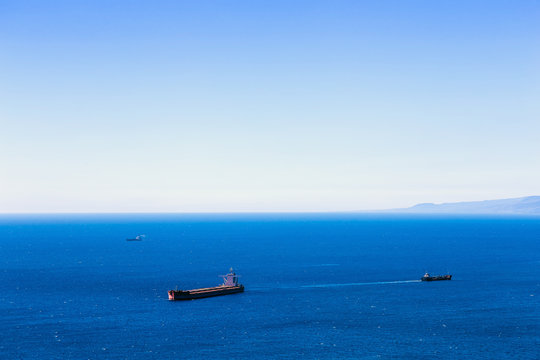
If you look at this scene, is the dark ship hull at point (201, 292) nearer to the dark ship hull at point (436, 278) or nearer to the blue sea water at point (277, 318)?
the blue sea water at point (277, 318)

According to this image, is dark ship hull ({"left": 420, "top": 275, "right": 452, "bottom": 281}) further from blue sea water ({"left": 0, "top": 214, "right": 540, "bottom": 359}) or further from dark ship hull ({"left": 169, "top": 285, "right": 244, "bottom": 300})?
dark ship hull ({"left": 169, "top": 285, "right": 244, "bottom": 300})

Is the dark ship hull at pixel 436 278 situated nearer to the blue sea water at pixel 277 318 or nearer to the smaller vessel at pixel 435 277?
the smaller vessel at pixel 435 277

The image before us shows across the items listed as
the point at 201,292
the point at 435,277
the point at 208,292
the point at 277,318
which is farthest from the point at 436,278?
the point at 201,292

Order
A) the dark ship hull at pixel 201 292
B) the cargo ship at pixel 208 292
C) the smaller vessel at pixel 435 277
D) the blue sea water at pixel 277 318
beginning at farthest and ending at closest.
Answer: the smaller vessel at pixel 435 277 → the cargo ship at pixel 208 292 → the dark ship hull at pixel 201 292 → the blue sea water at pixel 277 318

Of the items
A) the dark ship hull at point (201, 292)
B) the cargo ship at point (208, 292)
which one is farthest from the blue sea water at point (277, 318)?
the cargo ship at point (208, 292)

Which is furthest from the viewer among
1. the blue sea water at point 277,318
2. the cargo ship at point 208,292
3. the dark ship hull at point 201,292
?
the cargo ship at point 208,292

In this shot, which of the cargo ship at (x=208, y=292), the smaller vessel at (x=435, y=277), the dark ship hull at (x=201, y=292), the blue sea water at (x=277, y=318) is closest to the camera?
the blue sea water at (x=277, y=318)

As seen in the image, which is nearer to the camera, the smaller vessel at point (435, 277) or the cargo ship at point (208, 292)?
the cargo ship at point (208, 292)

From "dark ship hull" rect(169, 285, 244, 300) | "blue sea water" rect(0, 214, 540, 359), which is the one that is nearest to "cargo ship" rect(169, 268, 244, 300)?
"dark ship hull" rect(169, 285, 244, 300)

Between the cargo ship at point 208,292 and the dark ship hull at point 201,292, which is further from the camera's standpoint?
the cargo ship at point 208,292
